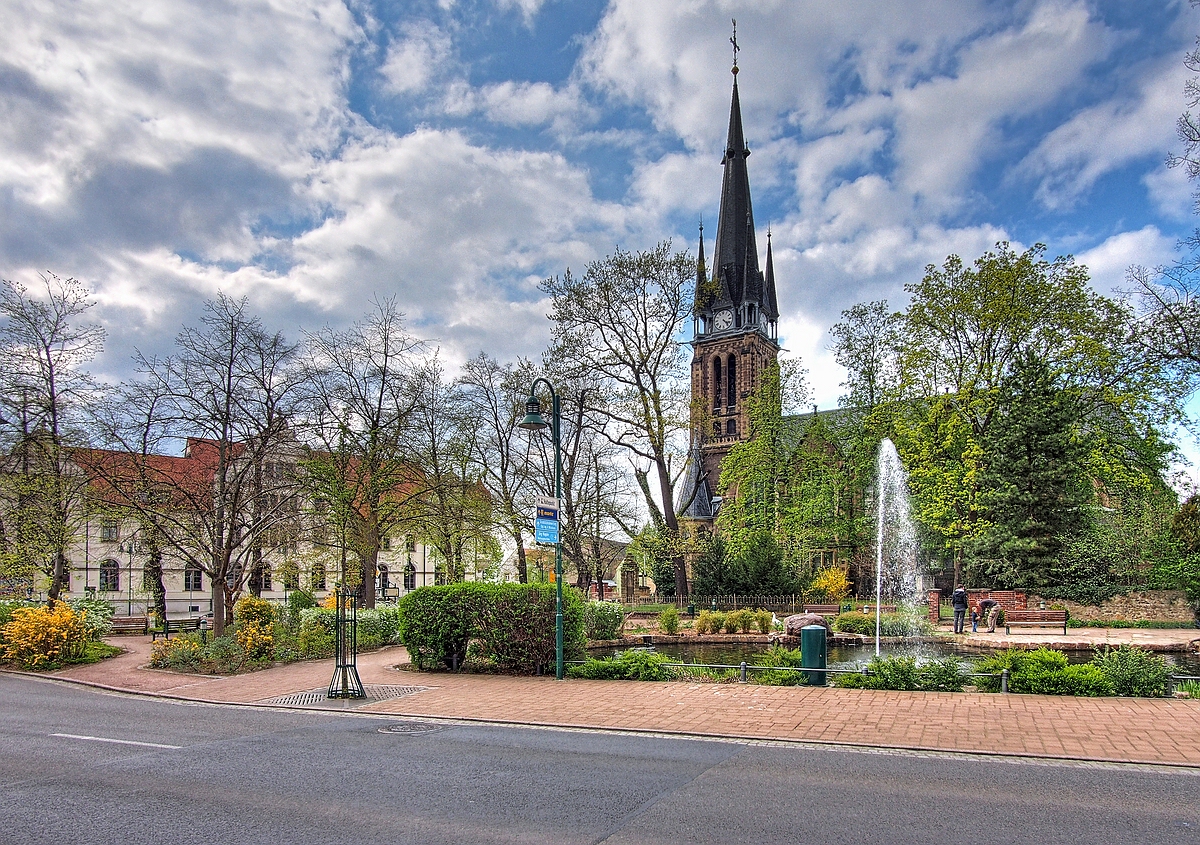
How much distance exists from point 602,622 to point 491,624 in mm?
9700

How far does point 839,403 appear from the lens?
43.2 meters

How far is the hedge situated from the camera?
15742mm

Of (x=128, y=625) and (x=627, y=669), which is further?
(x=128, y=625)

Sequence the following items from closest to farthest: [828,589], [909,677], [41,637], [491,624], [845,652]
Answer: [909,677] → [491,624] → [41,637] → [845,652] → [828,589]

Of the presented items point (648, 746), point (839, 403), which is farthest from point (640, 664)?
point (839, 403)

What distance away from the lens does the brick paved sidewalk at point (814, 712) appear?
344 inches

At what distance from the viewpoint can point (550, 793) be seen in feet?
23.4

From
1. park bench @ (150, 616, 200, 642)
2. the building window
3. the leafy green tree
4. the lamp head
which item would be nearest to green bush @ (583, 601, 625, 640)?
the lamp head

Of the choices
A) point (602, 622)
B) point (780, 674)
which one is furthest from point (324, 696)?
point (602, 622)

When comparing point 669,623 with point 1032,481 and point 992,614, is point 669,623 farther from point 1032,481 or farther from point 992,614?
point 1032,481

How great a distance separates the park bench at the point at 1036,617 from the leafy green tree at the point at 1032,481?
20.5 feet

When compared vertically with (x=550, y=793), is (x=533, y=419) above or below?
above

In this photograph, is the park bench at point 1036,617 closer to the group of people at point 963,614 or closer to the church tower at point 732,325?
the group of people at point 963,614

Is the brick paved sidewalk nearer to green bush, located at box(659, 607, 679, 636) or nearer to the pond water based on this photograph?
the pond water
